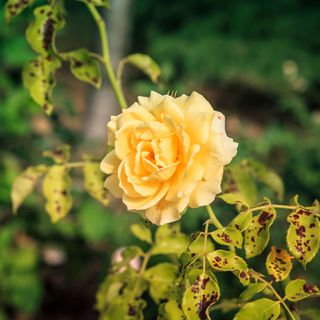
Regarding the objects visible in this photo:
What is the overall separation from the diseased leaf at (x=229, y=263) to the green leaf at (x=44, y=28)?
0.50 meters

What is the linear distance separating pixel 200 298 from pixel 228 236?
0.30 ft

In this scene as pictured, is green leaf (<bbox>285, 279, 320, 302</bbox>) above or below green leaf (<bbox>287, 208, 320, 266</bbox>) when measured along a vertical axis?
below

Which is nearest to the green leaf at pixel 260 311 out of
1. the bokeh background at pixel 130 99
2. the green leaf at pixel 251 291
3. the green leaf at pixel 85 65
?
the green leaf at pixel 251 291

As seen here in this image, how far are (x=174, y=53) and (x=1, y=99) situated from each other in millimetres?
2013

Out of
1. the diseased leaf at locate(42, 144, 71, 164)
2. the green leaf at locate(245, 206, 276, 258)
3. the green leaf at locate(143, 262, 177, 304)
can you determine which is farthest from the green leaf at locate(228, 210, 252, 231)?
the diseased leaf at locate(42, 144, 71, 164)

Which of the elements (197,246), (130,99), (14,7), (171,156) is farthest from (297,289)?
(130,99)

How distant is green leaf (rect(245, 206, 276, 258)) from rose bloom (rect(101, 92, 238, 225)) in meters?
0.12

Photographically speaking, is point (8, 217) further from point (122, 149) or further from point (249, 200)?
point (122, 149)

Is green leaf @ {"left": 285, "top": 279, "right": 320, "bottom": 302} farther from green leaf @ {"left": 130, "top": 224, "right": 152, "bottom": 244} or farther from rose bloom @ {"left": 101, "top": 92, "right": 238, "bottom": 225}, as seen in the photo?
green leaf @ {"left": 130, "top": 224, "right": 152, "bottom": 244}

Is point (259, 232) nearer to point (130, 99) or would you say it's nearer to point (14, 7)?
point (14, 7)

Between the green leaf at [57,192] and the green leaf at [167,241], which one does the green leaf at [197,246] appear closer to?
the green leaf at [167,241]

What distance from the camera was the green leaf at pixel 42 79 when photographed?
3.75 feet

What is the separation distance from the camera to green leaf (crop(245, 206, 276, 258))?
896 mm

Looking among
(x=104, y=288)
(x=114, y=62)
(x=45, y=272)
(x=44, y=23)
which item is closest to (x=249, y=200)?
(x=104, y=288)
